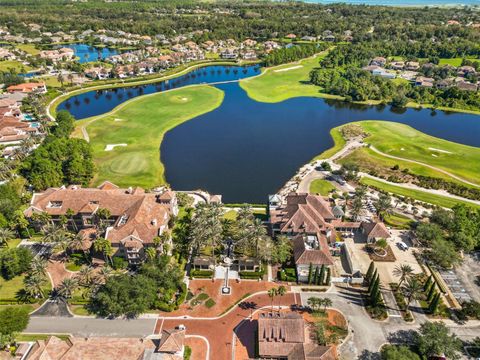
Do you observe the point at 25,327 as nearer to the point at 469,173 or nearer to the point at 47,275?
the point at 47,275

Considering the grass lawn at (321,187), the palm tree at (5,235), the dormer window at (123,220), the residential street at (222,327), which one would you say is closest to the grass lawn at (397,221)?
the grass lawn at (321,187)

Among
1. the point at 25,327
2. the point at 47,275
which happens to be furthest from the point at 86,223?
the point at 25,327

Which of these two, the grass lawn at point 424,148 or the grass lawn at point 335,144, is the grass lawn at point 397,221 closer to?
the grass lawn at point 424,148

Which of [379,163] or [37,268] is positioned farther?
[379,163]

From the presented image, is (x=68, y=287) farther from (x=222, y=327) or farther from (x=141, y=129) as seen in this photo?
(x=141, y=129)

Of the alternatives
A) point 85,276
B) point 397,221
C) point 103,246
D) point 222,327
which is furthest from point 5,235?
point 397,221
